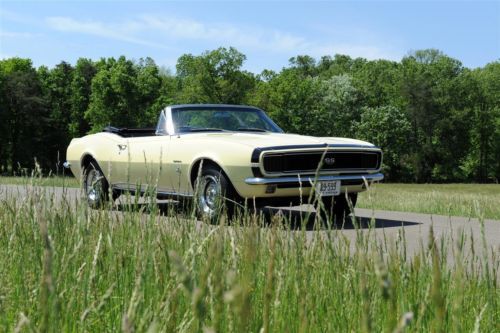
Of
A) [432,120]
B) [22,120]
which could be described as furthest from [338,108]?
[22,120]

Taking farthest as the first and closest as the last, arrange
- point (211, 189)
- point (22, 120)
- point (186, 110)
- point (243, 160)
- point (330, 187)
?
point (22, 120) → point (186, 110) → point (211, 189) → point (330, 187) → point (243, 160)

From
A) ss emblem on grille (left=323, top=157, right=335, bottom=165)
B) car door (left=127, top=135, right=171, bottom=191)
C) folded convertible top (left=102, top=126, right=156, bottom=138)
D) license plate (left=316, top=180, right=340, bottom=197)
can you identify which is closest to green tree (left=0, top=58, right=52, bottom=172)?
folded convertible top (left=102, top=126, right=156, bottom=138)

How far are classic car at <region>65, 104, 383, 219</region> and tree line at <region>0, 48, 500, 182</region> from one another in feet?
154

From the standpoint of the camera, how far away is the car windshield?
9.03 metres

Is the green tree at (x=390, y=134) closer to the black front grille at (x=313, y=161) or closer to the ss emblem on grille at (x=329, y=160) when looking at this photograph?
the black front grille at (x=313, y=161)

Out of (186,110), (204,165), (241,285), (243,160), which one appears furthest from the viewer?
(186,110)

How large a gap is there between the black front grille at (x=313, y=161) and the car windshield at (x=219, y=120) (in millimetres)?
1552

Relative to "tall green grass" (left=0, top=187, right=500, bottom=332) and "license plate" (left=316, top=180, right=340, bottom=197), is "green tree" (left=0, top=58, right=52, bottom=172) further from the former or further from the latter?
"tall green grass" (left=0, top=187, right=500, bottom=332)

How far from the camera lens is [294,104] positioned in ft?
232

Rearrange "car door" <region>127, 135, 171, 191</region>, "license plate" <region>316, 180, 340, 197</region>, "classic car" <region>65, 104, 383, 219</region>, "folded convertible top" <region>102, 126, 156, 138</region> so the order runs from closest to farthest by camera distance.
Answer: "classic car" <region>65, 104, 383, 219</region>, "license plate" <region>316, 180, 340, 197</region>, "car door" <region>127, 135, 171, 191</region>, "folded convertible top" <region>102, 126, 156, 138</region>

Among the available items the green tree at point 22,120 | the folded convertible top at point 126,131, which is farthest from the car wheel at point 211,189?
the green tree at point 22,120

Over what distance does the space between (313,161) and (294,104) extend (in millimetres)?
63398

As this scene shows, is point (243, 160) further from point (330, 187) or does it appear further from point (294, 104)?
point (294, 104)

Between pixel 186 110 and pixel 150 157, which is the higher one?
pixel 186 110
